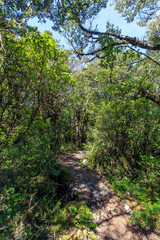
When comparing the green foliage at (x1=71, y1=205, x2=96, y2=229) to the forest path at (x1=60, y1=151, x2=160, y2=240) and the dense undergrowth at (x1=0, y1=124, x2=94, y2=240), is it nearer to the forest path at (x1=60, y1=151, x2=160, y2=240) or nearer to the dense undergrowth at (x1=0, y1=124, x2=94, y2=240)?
the dense undergrowth at (x1=0, y1=124, x2=94, y2=240)

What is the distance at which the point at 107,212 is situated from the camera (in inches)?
110

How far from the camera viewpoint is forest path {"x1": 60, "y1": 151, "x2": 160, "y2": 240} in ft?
7.25

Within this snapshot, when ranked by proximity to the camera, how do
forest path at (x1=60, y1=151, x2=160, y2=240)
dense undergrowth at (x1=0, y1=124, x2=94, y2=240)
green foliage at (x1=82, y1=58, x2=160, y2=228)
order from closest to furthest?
1. dense undergrowth at (x1=0, y1=124, x2=94, y2=240)
2. forest path at (x1=60, y1=151, x2=160, y2=240)
3. green foliage at (x1=82, y1=58, x2=160, y2=228)

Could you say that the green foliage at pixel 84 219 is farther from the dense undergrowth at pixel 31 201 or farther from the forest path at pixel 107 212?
the forest path at pixel 107 212

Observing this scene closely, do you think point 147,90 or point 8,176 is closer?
point 8,176

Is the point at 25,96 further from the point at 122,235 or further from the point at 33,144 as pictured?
the point at 122,235

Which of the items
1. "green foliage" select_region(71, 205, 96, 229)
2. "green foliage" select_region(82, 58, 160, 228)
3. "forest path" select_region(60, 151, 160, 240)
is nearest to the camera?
"forest path" select_region(60, 151, 160, 240)

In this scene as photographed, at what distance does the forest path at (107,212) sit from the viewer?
221 centimetres

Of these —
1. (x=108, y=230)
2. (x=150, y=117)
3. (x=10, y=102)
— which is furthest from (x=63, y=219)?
(x=150, y=117)

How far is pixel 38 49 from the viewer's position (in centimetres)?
302

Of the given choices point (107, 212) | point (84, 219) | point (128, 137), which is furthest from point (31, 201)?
point (128, 137)

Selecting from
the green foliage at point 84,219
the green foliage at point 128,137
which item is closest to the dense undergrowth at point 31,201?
the green foliage at point 84,219

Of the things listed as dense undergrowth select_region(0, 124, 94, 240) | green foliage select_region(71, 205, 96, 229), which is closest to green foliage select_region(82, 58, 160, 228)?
green foliage select_region(71, 205, 96, 229)

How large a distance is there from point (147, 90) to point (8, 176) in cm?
553
